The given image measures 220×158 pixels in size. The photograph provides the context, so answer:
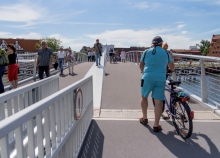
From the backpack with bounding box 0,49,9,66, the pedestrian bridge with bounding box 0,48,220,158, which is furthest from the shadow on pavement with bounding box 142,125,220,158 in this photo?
the backpack with bounding box 0,49,9,66

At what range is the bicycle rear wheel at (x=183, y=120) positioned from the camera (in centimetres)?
391

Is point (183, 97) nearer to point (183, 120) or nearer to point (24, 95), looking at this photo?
point (183, 120)

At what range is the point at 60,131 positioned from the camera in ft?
8.54

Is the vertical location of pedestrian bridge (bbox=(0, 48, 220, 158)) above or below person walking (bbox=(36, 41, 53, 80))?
below

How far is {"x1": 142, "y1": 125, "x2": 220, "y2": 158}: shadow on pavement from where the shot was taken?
11.6ft

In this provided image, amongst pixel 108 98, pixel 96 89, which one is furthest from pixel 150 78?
pixel 96 89

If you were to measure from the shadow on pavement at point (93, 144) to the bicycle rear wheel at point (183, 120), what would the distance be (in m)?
1.45

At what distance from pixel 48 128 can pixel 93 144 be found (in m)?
1.84

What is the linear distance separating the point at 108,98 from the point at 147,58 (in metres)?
3.01

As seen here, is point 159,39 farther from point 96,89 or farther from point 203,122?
point 96,89

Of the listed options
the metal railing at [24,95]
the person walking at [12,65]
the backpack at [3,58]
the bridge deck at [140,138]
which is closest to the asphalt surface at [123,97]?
the bridge deck at [140,138]

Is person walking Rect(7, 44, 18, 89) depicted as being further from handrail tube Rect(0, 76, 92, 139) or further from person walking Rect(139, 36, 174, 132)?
handrail tube Rect(0, 76, 92, 139)

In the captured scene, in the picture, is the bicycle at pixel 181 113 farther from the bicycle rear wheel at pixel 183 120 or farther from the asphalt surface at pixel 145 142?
the asphalt surface at pixel 145 142

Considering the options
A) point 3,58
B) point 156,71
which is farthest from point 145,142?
point 3,58
